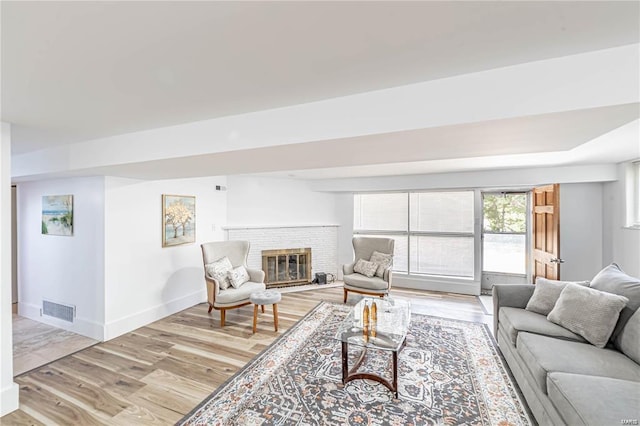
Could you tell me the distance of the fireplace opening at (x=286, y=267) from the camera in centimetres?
535

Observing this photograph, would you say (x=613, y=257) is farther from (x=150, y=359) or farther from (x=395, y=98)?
(x=150, y=359)

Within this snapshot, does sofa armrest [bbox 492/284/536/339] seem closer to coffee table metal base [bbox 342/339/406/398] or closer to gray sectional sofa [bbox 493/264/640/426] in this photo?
gray sectional sofa [bbox 493/264/640/426]

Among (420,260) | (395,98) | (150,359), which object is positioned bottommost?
(150,359)

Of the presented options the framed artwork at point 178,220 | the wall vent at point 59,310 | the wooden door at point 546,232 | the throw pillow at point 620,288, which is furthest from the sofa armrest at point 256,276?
the wooden door at point 546,232

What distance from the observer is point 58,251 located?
11.8 ft

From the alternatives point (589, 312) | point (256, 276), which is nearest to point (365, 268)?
point (256, 276)

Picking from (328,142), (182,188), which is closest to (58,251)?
(182,188)

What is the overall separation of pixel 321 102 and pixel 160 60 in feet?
2.80

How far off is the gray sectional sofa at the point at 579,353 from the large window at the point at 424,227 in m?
2.57

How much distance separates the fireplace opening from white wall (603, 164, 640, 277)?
4730 mm

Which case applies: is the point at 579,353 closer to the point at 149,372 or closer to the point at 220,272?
the point at 149,372

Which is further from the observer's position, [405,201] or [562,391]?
[405,201]

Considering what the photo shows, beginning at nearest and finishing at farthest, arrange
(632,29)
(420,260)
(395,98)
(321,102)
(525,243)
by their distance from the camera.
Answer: (632,29) < (395,98) < (321,102) < (525,243) < (420,260)

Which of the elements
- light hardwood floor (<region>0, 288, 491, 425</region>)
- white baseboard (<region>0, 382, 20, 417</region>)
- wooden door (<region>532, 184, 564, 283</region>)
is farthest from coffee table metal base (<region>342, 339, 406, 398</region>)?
wooden door (<region>532, 184, 564, 283</region>)
